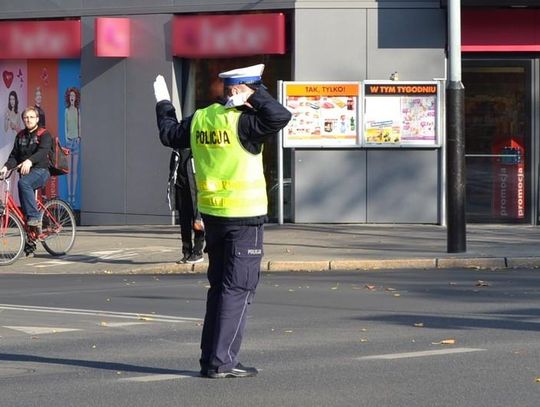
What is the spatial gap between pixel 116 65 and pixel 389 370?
13.6m

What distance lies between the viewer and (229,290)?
7.66 metres

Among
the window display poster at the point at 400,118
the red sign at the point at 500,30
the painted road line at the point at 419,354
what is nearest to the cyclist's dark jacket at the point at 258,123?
the painted road line at the point at 419,354

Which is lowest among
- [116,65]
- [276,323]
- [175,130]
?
[276,323]

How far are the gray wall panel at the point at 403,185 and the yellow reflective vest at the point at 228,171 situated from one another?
465 inches

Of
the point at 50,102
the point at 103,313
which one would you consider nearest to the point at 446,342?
the point at 103,313

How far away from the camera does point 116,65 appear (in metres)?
20.6

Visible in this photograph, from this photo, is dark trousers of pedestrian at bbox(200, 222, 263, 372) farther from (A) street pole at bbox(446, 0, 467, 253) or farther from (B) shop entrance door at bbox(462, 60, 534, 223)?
(B) shop entrance door at bbox(462, 60, 534, 223)

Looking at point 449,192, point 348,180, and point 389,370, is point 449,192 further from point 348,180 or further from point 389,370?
point 389,370

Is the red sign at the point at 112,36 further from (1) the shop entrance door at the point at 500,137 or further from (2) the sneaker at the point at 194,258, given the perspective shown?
(2) the sneaker at the point at 194,258

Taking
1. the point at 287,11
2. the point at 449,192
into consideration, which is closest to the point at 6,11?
the point at 287,11

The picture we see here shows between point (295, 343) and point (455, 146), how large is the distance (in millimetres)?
6665

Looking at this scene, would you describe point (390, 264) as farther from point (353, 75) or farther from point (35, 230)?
point (353, 75)

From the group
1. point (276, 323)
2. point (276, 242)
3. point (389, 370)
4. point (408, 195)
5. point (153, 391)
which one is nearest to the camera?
point (153, 391)

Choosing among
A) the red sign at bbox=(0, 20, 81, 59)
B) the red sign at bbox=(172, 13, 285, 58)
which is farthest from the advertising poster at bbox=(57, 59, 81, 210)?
Answer: the red sign at bbox=(172, 13, 285, 58)
